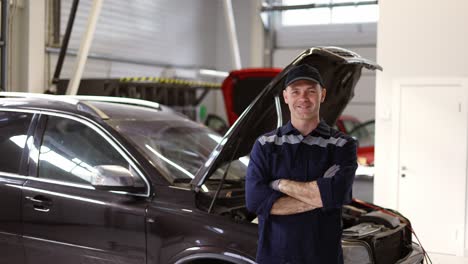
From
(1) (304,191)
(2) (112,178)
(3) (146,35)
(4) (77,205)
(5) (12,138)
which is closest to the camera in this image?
(1) (304,191)

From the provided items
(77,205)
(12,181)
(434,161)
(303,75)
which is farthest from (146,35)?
(303,75)

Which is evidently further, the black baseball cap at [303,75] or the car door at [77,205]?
the car door at [77,205]

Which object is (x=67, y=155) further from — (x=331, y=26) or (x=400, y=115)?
(x=331, y=26)

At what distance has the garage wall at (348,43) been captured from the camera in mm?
14445

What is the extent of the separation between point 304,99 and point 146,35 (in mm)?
10946

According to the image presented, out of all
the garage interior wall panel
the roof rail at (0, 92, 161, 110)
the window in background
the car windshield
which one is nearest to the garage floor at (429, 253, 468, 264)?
the car windshield

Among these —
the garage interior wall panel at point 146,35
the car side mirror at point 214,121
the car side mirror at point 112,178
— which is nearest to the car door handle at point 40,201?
the car side mirror at point 112,178

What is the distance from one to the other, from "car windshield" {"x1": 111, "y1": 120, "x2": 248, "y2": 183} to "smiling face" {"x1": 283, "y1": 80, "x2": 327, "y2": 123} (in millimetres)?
1044

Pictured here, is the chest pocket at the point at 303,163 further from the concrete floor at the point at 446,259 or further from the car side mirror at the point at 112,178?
the concrete floor at the point at 446,259

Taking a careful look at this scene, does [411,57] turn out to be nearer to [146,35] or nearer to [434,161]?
[434,161]

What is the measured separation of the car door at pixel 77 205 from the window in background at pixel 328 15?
1208 cm

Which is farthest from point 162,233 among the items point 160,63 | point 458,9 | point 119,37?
point 160,63

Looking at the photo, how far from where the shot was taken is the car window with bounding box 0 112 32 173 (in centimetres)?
368

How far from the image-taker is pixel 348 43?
14.8 m
